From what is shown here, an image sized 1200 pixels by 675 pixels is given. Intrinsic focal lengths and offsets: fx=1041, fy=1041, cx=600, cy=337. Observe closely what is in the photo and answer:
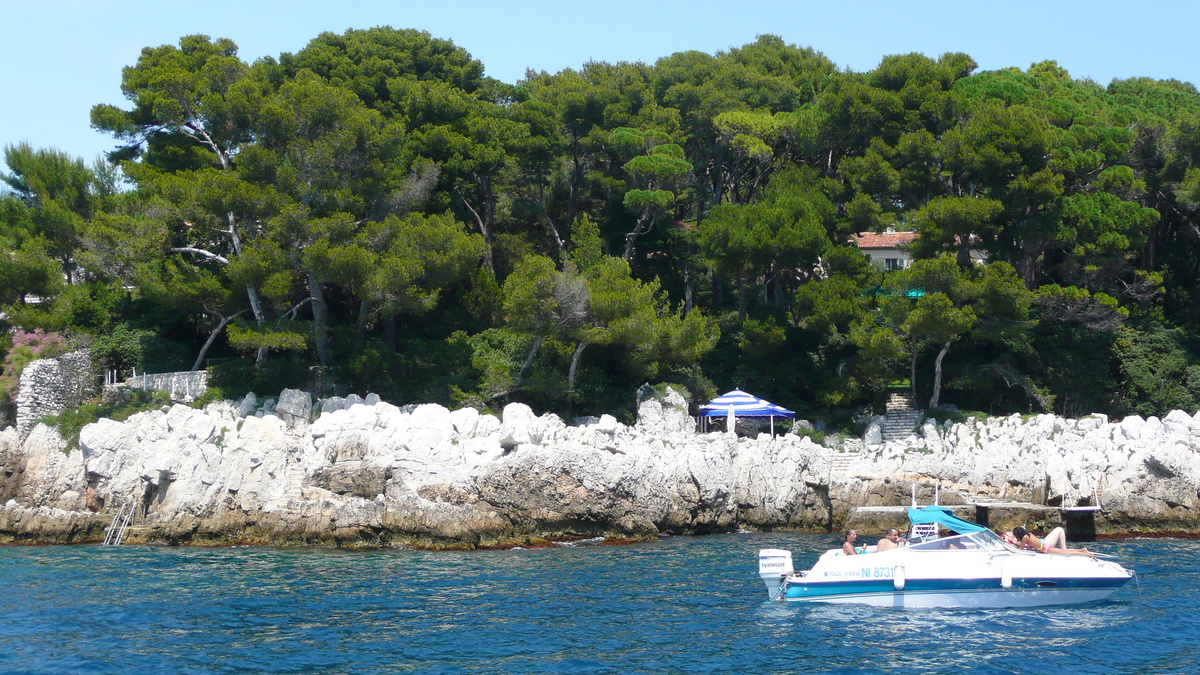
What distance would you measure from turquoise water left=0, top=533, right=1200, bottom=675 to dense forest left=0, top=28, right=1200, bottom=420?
907 centimetres

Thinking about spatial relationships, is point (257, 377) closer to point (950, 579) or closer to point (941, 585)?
point (941, 585)

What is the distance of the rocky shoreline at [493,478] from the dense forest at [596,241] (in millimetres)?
3079

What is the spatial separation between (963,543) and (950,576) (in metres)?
0.62

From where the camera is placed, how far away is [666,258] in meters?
38.2

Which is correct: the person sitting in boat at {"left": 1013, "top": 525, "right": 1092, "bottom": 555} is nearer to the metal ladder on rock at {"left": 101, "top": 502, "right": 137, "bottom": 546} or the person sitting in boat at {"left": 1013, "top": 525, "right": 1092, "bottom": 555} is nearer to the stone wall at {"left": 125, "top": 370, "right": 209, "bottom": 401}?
the metal ladder on rock at {"left": 101, "top": 502, "right": 137, "bottom": 546}

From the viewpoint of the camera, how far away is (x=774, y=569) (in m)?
17.4

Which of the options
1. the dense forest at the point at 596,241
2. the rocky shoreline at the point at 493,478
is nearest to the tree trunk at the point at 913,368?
the dense forest at the point at 596,241

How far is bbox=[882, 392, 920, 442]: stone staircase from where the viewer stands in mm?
30562

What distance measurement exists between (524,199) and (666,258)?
5.62 meters

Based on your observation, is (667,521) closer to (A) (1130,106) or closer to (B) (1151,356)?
(B) (1151,356)

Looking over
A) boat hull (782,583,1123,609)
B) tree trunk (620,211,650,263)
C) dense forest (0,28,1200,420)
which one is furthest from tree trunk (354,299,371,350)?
boat hull (782,583,1123,609)

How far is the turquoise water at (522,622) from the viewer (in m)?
14.3

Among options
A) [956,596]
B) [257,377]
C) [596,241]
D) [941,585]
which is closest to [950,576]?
[941,585]

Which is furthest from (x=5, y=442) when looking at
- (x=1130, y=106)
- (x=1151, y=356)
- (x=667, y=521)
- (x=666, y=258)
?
(x=1130, y=106)
